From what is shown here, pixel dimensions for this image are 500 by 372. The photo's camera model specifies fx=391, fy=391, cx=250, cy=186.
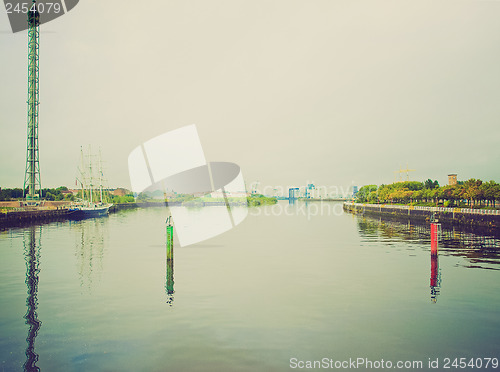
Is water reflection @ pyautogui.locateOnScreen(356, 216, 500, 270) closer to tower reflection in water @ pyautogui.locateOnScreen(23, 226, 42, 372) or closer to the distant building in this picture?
tower reflection in water @ pyautogui.locateOnScreen(23, 226, 42, 372)

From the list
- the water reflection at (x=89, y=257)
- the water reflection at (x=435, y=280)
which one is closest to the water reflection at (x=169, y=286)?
the water reflection at (x=89, y=257)

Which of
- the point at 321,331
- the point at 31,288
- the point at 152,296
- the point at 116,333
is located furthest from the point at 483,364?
the point at 31,288

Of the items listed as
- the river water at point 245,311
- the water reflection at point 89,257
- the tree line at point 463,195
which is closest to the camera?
the river water at point 245,311

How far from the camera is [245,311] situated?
18781 millimetres

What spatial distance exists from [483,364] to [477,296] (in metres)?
9.37

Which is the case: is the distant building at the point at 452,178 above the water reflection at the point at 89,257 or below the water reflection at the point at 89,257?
above

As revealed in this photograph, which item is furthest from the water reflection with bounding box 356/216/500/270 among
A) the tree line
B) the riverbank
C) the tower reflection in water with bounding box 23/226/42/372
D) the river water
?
the tree line

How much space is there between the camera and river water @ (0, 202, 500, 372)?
44.2ft

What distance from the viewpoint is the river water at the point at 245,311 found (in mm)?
13484

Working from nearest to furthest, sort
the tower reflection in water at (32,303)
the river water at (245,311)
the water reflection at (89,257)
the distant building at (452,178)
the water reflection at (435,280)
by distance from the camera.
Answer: the tower reflection in water at (32,303) < the river water at (245,311) < the water reflection at (435,280) < the water reflection at (89,257) < the distant building at (452,178)

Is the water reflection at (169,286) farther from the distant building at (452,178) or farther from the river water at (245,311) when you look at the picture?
the distant building at (452,178)

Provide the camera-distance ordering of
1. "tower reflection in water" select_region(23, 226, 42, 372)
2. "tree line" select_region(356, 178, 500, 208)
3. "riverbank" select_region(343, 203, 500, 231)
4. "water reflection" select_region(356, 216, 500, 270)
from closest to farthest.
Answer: "tower reflection in water" select_region(23, 226, 42, 372), "water reflection" select_region(356, 216, 500, 270), "riverbank" select_region(343, 203, 500, 231), "tree line" select_region(356, 178, 500, 208)

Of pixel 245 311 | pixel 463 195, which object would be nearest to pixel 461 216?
pixel 463 195

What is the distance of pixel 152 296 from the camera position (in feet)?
70.7
